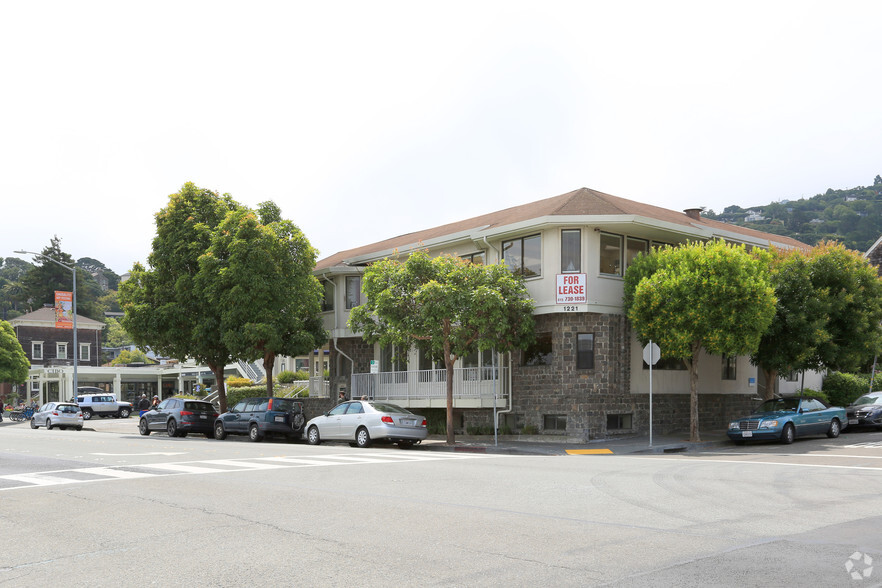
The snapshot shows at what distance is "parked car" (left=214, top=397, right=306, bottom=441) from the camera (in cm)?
2720

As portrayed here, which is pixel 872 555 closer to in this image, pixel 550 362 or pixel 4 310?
pixel 550 362

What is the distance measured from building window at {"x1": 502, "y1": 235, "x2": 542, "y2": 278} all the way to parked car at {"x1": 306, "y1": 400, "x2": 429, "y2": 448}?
634 centimetres

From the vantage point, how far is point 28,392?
235 feet

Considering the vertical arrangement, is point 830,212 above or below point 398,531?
above

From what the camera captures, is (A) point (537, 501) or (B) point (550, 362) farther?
(B) point (550, 362)

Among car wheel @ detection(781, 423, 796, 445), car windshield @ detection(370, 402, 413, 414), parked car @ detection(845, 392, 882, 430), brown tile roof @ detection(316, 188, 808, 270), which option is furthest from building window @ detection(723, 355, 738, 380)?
car windshield @ detection(370, 402, 413, 414)

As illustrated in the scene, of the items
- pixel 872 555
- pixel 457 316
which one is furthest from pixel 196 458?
pixel 872 555

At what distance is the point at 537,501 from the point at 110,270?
155350 millimetres

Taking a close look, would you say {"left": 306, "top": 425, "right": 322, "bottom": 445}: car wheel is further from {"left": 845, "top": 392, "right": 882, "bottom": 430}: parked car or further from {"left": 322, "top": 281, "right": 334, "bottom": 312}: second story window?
{"left": 845, "top": 392, "right": 882, "bottom": 430}: parked car

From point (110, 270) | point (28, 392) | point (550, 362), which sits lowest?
point (28, 392)

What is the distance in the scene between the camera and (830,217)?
96.1 m

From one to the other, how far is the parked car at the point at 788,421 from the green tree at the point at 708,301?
206cm

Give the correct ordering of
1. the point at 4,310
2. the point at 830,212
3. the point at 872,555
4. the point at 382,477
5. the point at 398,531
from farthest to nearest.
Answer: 1. the point at 4,310
2. the point at 830,212
3. the point at 382,477
4. the point at 398,531
5. the point at 872,555

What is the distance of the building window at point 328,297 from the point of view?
116 feet
